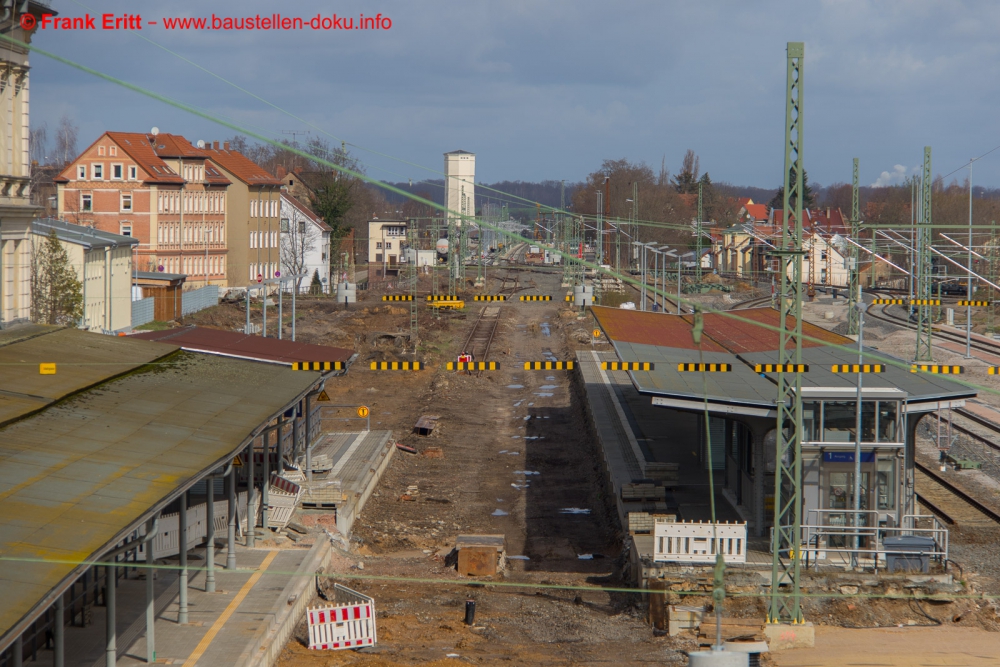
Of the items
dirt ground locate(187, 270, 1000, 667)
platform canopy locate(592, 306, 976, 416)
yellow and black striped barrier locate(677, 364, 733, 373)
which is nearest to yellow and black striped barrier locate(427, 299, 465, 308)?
dirt ground locate(187, 270, 1000, 667)

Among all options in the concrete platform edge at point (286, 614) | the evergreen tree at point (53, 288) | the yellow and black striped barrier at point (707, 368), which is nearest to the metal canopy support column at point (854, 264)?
the yellow and black striped barrier at point (707, 368)

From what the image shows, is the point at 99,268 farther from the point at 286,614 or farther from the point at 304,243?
the point at 286,614

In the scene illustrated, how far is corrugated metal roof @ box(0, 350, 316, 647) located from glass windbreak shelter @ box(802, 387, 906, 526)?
8857mm

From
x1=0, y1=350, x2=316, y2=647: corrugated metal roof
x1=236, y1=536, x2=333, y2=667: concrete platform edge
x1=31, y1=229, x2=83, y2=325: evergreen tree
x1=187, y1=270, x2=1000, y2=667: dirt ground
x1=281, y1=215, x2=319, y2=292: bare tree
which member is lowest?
x1=187, y1=270, x2=1000, y2=667: dirt ground

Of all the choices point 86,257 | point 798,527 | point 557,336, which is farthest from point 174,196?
point 798,527

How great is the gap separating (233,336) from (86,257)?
22.5 m

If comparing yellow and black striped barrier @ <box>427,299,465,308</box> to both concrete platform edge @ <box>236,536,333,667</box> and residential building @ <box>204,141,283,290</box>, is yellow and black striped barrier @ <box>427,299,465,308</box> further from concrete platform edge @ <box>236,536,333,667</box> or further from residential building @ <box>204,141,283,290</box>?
concrete platform edge @ <box>236,536,333,667</box>

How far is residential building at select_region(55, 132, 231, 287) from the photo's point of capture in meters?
60.3

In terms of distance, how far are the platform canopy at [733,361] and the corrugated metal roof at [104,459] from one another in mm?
6764

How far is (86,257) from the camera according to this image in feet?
144

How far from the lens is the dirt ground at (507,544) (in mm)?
15039

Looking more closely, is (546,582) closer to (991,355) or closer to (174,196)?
(991,355)

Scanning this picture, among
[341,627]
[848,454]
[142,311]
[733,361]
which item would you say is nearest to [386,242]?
[142,311]

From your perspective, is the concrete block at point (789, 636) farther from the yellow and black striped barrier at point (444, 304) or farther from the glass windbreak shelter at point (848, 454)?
the yellow and black striped barrier at point (444, 304)
